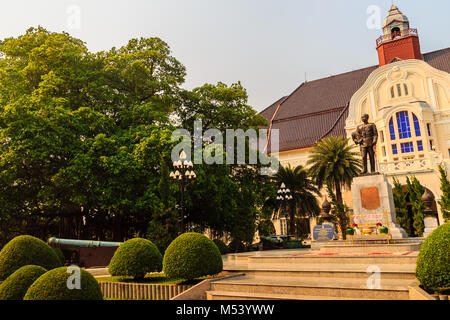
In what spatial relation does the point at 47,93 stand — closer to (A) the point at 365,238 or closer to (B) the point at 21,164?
(B) the point at 21,164

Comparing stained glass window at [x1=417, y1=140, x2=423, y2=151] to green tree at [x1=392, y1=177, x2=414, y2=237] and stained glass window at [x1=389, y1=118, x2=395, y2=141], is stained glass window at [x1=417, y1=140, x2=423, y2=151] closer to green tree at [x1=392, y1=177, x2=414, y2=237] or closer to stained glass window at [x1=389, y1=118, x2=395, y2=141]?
stained glass window at [x1=389, y1=118, x2=395, y2=141]

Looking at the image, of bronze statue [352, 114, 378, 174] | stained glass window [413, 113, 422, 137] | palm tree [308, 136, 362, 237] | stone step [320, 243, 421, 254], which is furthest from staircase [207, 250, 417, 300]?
stained glass window [413, 113, 422, 137]

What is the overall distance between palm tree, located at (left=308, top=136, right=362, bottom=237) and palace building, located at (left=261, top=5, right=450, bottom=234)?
5.20 meters

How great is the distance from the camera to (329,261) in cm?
1125

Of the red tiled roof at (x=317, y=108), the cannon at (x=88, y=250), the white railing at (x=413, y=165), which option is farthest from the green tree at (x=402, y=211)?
the cannon at (x=88, y=250)

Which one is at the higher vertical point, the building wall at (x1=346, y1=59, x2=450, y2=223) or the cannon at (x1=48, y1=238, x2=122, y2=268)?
the building wall at (x1=346, y1=59, x2=450, y2=223)

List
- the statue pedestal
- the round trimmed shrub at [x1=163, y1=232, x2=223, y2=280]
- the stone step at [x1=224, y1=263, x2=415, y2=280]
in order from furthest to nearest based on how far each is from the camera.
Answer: the statue pedestal → the round trimmed shrub at [x1=163, y1=232, x2=223, y2=280] → the stone step at [x1=224, y1=263, x2=415, y2=280]

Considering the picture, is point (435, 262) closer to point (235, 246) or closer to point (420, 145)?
point (235, 246)

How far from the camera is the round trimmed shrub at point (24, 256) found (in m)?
10.2

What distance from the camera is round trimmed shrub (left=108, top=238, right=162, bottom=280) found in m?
11.1

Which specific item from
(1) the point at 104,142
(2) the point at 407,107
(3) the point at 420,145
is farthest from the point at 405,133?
(1) the point at 104,142
